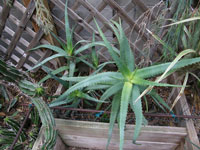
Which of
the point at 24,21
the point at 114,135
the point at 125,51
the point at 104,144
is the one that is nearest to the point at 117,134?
the point at 114,135

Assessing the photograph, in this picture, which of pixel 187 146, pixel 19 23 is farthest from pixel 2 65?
pixel 187 146

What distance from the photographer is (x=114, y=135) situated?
102cm

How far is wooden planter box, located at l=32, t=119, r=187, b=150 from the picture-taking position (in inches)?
37.7

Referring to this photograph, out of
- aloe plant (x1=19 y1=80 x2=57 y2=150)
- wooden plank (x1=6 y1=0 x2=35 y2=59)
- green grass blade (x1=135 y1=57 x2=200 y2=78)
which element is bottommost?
aloe plant (x1=19 y1=80 x2=57 y2=150)

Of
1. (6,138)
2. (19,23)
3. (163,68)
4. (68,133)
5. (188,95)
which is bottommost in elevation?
(6,138)

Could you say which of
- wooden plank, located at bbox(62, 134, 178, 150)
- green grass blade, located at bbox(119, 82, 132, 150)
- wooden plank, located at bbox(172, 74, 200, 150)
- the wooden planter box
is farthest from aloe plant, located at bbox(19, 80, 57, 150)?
wooden plank, located at bbox(172, 74, 200, 150)

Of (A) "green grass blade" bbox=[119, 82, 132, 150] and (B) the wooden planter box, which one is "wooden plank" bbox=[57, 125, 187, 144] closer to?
(B) the wooden planter box

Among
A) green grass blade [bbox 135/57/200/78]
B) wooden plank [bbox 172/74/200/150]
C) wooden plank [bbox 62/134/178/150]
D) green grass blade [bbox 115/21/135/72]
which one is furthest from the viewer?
wooden plank [bbox 62/134/178/150]

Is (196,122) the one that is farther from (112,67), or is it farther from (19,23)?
(19,23)

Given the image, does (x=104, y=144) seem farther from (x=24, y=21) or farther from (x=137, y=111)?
(x=24, y=21)

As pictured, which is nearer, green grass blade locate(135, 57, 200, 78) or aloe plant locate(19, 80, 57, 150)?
green grass blade locate(135, 57, 200, 78)

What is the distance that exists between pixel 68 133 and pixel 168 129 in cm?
65

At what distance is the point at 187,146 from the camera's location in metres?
0.93

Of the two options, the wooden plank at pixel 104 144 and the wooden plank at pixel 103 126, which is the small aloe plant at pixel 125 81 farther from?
the wooden plank at pixel 104 144
